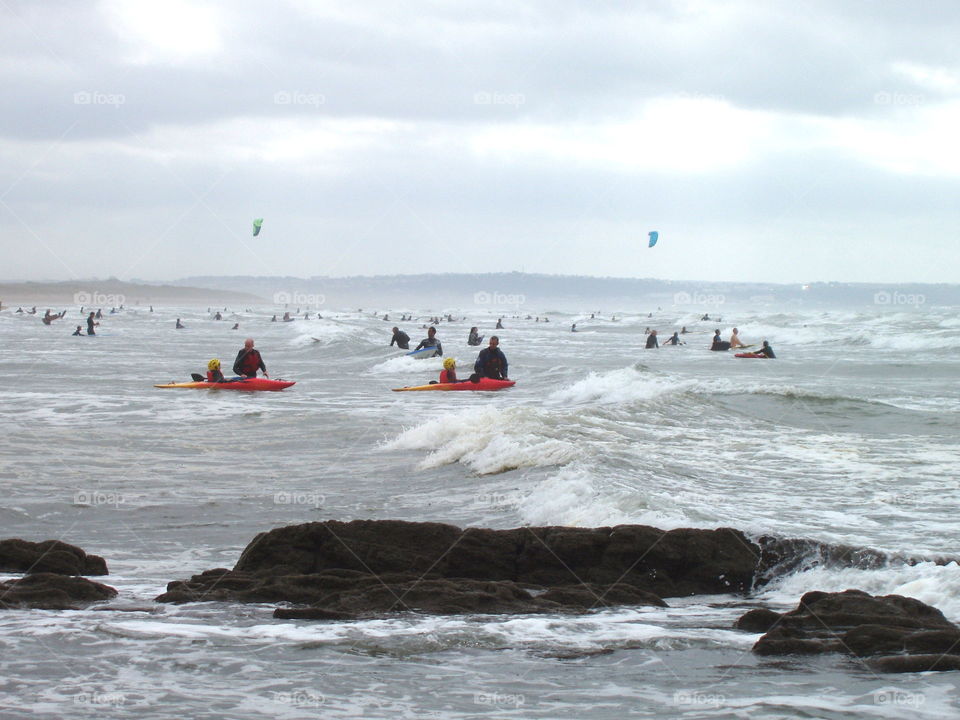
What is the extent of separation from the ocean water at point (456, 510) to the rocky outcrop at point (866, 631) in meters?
0.14

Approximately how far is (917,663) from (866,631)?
42cm

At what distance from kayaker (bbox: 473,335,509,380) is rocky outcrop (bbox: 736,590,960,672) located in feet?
61.7

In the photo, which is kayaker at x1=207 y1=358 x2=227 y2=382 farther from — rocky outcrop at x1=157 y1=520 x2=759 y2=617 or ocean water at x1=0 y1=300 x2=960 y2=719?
rocky outcrop at x1=157 y1=520 x2=759 y2=617

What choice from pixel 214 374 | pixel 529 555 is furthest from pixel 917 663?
pixel 214 374

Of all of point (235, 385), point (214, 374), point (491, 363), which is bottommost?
point (235, 385)

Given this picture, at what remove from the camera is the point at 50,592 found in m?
6.96

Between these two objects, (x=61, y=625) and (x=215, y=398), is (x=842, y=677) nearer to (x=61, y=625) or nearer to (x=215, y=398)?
(x=61, y=625)

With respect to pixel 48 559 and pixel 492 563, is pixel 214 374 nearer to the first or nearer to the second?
pixel 48 559

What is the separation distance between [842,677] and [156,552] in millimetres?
5711

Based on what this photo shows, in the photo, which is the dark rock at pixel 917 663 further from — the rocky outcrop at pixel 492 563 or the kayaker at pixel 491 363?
the kayaker at pixel 491 363

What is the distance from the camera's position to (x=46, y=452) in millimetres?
14414

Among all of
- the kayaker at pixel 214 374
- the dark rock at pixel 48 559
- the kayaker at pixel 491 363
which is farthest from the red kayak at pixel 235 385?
the dark rock at pixel 48 559

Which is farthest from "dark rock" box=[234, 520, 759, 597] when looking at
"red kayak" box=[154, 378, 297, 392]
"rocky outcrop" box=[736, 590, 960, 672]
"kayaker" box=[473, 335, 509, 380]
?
"kayaker" box=[473, 335, 509, 380]

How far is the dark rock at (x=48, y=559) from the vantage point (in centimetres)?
781
